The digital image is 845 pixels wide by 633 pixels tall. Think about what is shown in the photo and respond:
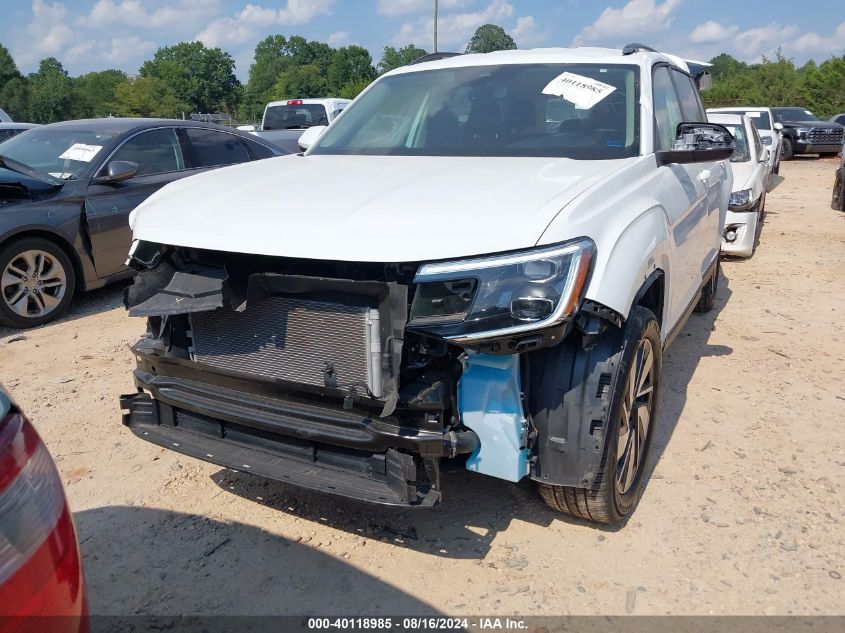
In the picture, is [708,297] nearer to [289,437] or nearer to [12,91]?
[289,437]

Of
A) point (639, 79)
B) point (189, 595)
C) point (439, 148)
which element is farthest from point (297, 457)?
point (639, 79)

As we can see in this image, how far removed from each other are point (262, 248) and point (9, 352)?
376 centimetres

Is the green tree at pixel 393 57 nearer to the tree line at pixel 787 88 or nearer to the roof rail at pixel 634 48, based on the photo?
the tree line at pixel 787 88

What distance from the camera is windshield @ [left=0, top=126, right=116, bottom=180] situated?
623 cm

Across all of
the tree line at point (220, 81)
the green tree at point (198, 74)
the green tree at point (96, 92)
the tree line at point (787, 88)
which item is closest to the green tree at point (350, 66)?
the tree line at point (220, 81)

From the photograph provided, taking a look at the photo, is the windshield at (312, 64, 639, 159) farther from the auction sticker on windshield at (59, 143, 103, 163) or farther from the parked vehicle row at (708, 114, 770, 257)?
the parked vehicle row at (708, 114, 770, 257)

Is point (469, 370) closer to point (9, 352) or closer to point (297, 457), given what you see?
point (297, 457)

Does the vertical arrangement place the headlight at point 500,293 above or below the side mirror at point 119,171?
below

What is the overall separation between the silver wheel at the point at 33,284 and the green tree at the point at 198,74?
92850mm

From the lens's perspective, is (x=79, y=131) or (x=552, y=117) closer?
(x=552, y=117)

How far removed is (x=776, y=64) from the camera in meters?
42.3

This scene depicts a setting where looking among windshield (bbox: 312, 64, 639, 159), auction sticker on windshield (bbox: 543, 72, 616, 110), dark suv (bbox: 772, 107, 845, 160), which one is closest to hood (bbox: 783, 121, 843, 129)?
dark suv (bbox: 772, 107, 845, 160)

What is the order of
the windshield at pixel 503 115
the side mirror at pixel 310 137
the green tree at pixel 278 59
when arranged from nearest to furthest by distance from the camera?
the windshield at pixel 503 115 → the side mirror at pixel 310 137 → the green tree at pixel 278 59

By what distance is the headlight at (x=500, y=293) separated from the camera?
221cm
